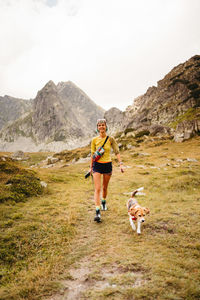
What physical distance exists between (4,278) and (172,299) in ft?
11.6

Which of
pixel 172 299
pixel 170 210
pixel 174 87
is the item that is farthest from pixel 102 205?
pixel 174 87

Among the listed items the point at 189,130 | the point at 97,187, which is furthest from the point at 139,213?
the point at 189,130

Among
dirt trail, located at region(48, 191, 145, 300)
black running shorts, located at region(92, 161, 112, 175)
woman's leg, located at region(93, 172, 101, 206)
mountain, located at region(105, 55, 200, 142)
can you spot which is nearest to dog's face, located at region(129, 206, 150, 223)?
dirt trail, located at region(48, 191, 145, 300)

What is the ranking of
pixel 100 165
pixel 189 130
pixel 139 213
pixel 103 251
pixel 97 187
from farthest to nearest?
pixel 189 130
pixel 100 165
pixel 97 187
pixel 139 213
pixel 103 251

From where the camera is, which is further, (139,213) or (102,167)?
(102,167)

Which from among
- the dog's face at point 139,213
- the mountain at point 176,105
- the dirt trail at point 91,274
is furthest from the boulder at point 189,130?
the dirt trail at point 91,274

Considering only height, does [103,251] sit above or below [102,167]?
below

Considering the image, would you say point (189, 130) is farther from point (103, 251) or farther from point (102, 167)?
point (103, 251)

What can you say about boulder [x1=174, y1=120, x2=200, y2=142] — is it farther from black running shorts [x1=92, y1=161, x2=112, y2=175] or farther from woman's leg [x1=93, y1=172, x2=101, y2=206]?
woman's leg [x1=93, y1=172, x2=101, y2=206]

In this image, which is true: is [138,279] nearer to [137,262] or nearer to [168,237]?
[137,262]

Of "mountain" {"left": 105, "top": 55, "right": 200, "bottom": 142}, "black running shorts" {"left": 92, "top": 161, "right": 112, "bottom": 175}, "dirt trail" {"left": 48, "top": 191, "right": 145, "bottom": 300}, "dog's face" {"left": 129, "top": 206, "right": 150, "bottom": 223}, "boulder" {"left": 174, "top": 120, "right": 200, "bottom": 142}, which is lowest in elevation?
"dirt trail" {"left": 48, "top": 191, "right": 145, "bottom": 300}

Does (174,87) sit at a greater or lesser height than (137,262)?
greater

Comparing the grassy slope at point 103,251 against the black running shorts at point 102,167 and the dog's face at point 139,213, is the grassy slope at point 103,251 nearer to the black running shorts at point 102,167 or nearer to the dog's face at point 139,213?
the dog's face at point 139,213

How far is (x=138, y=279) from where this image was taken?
3.21 meters
